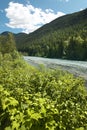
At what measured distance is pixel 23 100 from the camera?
6.90 meters

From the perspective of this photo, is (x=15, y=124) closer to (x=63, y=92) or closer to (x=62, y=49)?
(x=63, y=92)

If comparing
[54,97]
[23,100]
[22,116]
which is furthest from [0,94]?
A: [22,116]

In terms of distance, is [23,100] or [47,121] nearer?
[47,121]

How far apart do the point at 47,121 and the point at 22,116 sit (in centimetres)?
57

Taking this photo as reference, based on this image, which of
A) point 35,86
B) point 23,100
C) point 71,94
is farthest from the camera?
point 35,86

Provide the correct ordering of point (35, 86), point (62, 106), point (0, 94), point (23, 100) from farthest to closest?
point (35, 86), point (0, 94), point (23, 100), point (62, 106)

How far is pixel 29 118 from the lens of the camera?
5.55m

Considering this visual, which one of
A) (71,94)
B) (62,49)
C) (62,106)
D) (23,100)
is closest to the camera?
(62,106)

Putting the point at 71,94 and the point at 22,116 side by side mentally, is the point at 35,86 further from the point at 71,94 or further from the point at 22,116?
the point at 22,116

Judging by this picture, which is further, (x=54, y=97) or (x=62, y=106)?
(x=54, y=97)

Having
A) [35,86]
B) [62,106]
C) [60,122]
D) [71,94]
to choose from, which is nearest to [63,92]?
[71,94]

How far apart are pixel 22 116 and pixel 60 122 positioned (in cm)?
80

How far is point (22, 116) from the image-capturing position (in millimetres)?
5758

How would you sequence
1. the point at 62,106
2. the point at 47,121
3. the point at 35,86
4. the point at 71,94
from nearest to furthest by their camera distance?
the point at 47,121
the point at 62,106
the point at 71,94
the point at 35,86
